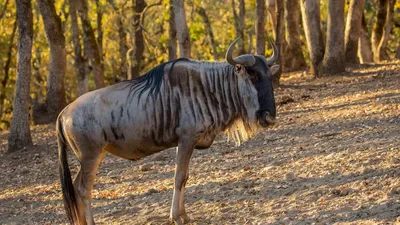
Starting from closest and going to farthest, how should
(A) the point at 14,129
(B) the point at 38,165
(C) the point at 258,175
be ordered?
(C) the point at 258,175
(B) the point at 38,165
(A) the point at 14,129

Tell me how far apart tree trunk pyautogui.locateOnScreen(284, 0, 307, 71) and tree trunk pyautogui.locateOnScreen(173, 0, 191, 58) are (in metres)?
8.97

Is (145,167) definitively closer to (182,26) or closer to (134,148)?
(182,26)

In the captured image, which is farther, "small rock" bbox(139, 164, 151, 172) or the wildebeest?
"small rock" bbox(139, 164, 151, 172)

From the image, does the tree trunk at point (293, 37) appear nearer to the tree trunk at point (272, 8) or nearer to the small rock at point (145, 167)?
the tree trunk at point (272, 8)

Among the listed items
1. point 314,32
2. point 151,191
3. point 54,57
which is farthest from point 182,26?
point 314,32

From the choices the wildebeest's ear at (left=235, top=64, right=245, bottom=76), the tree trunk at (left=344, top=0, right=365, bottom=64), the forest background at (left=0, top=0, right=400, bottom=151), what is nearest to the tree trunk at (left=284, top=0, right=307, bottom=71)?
the forest background at (left=0, top=0, right=400, bottom=151)

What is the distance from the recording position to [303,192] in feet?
33.6

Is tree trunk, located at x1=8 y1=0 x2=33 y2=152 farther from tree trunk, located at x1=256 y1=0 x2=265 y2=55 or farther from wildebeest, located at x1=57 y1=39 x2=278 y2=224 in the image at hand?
wildebeest, located at x1=57 y1=39 x2=278 y2=224

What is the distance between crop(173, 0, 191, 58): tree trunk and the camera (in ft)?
56.7

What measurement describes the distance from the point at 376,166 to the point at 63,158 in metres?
4.03

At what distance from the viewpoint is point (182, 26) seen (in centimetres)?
1747

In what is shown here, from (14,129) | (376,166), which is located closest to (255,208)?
(376,166)

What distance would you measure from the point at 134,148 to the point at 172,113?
655mm

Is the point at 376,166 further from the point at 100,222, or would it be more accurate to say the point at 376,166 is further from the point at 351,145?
the point at 100,222
